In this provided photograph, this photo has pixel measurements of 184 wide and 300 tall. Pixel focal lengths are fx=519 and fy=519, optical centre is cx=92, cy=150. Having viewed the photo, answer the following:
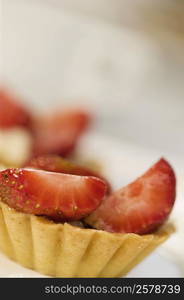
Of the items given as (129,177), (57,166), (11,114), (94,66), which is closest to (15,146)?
(11,114)

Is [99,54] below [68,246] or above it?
below

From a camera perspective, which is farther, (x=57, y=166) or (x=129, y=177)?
(x=129, y=177)

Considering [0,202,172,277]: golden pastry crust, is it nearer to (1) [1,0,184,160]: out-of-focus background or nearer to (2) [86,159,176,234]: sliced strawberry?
(2) [86,159,176,234]: sliced strawberry

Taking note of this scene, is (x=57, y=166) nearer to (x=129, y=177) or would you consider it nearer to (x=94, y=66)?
(x=129, y=177)

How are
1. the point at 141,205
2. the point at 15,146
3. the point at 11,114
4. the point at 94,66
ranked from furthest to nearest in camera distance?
1. the point at 94,66
2. the point at 11,114
3. the point at 15,146
4. the point at 141,205

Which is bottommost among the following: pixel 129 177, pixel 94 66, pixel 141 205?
pixel 94 66

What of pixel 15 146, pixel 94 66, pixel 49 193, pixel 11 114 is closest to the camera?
pixel 49 193

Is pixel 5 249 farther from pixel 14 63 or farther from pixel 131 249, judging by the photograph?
pixel 14 63

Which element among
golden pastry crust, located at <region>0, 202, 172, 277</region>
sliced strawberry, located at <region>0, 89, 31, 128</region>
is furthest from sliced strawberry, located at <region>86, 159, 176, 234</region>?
sliced strawberry, located at <region>0, 89, 31, 128</region>
